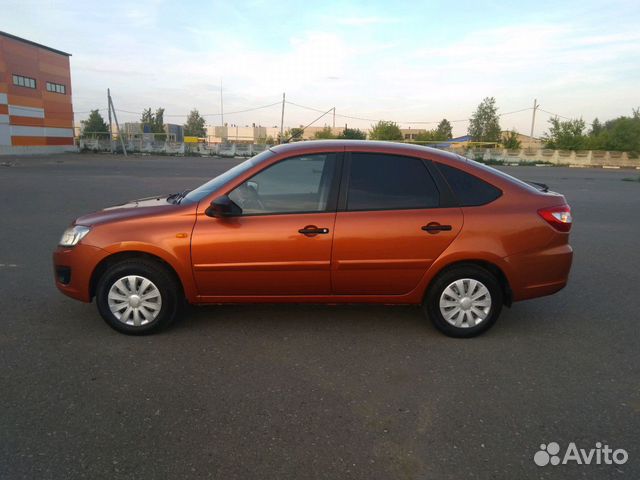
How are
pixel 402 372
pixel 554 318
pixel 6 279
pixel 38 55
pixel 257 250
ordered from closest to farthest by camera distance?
pixel 402 372, pixel 257 250, pixel 554 318, pixel 6 279, pixel 38 55

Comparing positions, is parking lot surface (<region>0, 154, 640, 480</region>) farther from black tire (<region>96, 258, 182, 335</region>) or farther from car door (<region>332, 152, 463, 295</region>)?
car door (<region>332, 152, 463, 295</region>)

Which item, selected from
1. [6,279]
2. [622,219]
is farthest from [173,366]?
[622,219]

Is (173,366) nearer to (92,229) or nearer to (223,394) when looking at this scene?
(223,394)

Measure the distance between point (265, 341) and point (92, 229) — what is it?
1711 millimetres

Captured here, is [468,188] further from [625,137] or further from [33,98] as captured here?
A: [625,137]

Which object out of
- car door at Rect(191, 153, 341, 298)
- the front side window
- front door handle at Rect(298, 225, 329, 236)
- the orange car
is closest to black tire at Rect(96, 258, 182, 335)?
the orange car

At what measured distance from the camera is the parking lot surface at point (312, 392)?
2572 mm

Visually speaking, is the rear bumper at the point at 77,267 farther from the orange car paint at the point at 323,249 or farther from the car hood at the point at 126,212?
the car hood at the point at 126,212

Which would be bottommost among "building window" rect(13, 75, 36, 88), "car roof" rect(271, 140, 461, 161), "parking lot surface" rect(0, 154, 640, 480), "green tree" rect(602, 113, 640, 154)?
"parking lot surface" rect(0, 154, 640, 480)

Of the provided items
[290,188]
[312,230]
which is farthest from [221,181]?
[312,230]

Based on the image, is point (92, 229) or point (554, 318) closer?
point (92, 229)

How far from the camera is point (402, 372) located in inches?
141

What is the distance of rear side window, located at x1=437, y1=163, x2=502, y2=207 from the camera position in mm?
4132

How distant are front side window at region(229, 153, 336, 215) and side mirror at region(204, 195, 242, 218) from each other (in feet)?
0.27
